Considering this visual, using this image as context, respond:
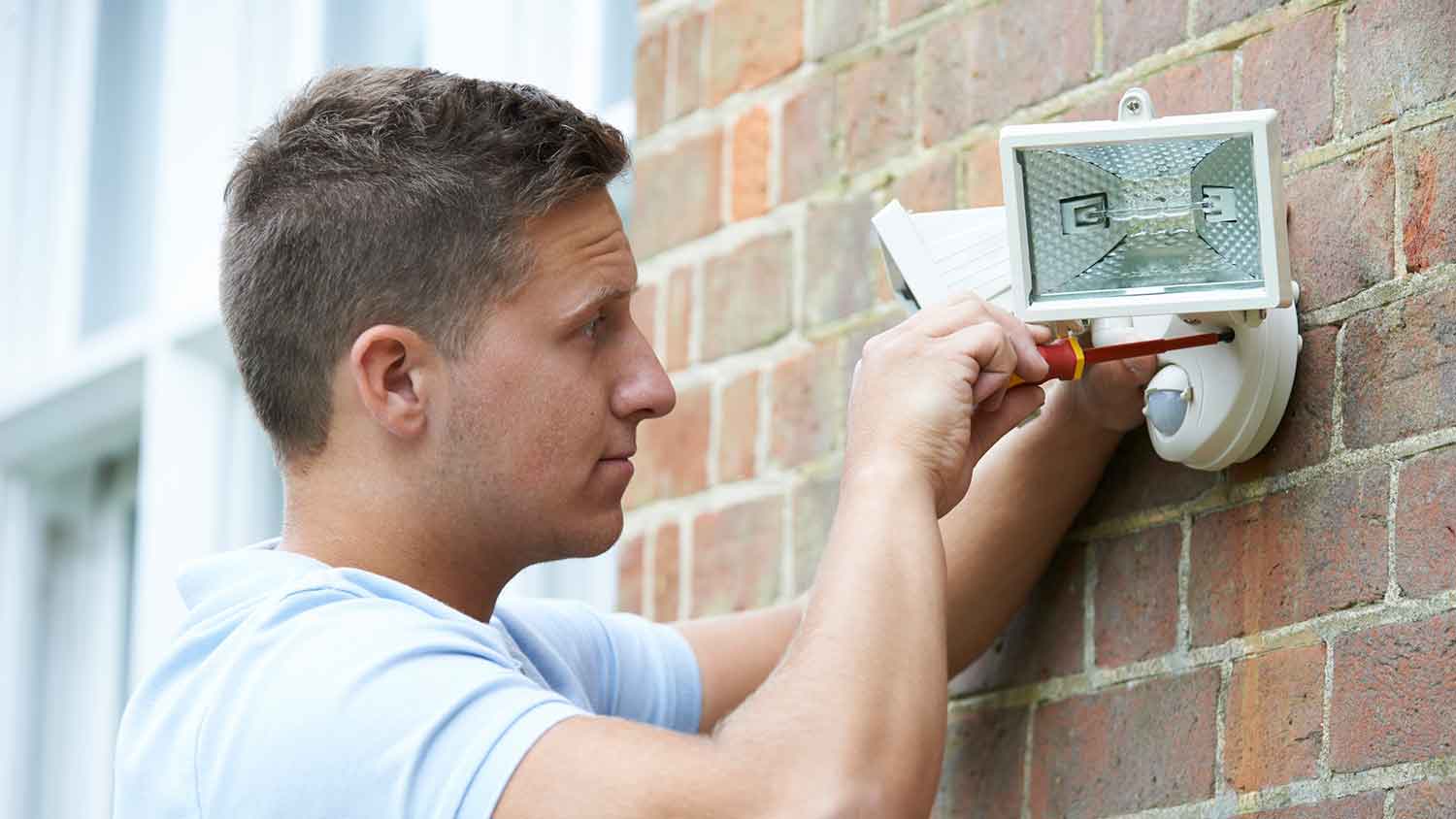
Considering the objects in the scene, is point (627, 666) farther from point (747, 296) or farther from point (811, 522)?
point (747, 296)

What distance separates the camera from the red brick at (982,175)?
7.43 feet

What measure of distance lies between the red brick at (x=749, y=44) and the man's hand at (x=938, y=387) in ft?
2.87

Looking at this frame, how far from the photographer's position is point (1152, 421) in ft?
6.39

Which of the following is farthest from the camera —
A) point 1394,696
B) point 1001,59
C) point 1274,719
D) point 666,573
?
point 666,573

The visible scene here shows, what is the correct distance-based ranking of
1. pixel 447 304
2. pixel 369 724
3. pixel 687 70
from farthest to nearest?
pixel 687 70 → pixel 447 304 → pixel 369 724

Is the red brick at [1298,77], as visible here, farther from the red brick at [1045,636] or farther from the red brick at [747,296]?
the red brick at [747,296]

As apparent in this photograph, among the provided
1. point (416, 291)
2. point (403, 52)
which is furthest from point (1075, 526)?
point (403, 52)

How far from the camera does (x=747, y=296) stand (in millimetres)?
2609

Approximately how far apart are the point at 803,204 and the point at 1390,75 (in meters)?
0.85

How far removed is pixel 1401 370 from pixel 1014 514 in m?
0.44

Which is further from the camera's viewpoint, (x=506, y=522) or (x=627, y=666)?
(x=627, y=666)

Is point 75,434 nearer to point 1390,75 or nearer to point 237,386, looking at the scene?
point 237,386

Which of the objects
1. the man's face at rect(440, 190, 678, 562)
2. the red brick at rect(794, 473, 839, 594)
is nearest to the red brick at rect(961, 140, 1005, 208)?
the red brick at rect(794, 473, 839, 594)

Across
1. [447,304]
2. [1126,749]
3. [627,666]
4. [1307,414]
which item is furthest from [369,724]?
[1307,414]
